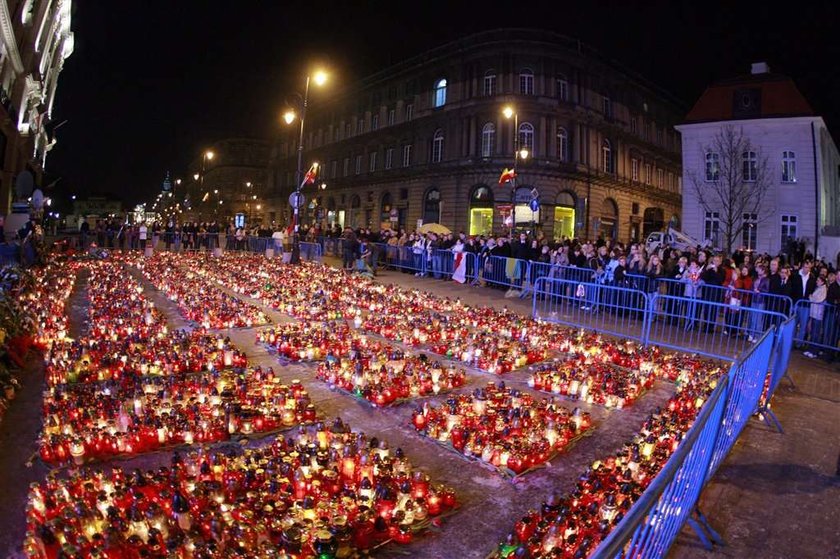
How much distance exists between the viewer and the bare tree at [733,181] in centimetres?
3519

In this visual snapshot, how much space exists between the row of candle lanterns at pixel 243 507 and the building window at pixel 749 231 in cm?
3854

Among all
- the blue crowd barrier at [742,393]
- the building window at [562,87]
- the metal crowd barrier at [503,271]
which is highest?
the building window at [562,87]

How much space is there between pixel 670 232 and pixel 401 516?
33.7 meters

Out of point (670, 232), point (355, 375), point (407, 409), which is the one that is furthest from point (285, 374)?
point (670, 232)

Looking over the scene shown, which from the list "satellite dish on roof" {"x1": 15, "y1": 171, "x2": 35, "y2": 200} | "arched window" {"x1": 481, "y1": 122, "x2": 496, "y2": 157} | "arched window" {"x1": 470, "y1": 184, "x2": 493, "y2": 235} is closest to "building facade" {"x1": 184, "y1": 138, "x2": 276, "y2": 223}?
"arched window" {"x1": 470, "y1": 184, "x2": 493, "y2": 235}

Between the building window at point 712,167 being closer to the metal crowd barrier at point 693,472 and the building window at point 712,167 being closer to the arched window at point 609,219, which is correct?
the arched window at point 609,219

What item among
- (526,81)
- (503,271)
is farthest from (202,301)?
(526,81)

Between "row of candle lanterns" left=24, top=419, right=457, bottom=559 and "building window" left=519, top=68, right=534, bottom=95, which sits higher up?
"building window" left=519, top=68, right=534, bottom=95

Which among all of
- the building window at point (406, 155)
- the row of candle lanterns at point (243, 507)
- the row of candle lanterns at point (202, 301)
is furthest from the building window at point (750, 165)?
the row of candle lanterns at point (243, 507)

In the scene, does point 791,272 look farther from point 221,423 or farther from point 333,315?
point 221,423

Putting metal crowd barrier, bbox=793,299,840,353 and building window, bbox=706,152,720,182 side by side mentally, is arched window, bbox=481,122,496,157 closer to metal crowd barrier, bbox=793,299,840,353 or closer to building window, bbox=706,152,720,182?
building window, bbox=706,152,720,182

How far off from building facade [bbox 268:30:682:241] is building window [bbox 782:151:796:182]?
13.5 m

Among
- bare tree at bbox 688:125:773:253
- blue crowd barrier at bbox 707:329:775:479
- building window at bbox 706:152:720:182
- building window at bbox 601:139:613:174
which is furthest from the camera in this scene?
building window at bbox 601:139:613:174

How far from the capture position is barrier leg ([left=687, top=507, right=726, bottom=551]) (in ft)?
13.7
